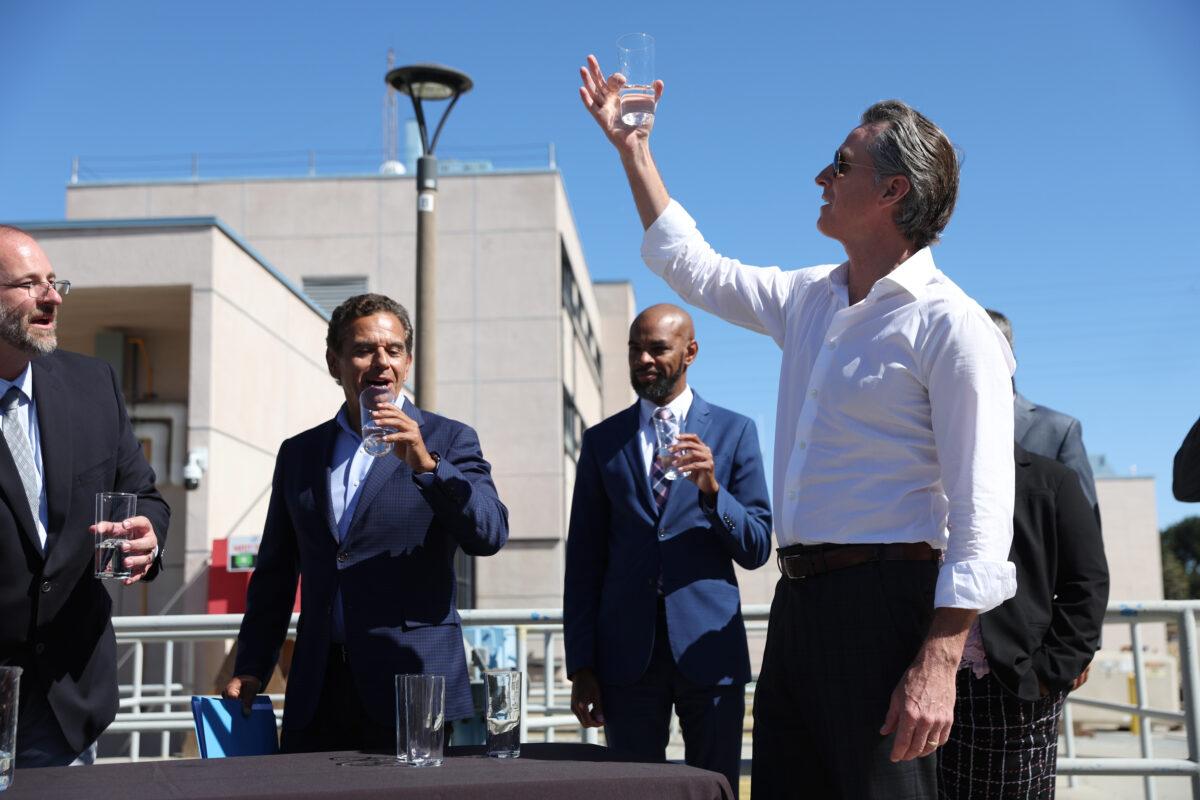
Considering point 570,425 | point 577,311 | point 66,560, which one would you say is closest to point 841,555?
point 66,560

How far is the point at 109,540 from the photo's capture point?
114 inches

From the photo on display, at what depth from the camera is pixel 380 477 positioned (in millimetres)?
3338

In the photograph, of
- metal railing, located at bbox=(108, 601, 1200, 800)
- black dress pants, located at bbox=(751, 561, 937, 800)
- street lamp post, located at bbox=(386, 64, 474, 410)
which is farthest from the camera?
street lamp post, located at bbox=(386, 64, 474, 410)

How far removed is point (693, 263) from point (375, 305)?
1102 millimetres

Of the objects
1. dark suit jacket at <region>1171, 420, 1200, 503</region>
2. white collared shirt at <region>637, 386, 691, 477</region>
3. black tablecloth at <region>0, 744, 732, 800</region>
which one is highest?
white collared shirt at <region>637, 386, 691, 477</region>

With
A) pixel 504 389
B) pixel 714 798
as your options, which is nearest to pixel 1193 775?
pixel 714 798

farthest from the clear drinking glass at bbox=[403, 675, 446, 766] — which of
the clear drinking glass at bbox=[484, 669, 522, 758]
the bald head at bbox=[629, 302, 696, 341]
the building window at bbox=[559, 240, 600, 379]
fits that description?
the building window at bbox=[559, 240, 600, 379]

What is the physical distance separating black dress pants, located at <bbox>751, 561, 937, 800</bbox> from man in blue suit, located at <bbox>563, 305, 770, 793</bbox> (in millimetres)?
984

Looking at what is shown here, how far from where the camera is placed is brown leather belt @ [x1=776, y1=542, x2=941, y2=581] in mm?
2410

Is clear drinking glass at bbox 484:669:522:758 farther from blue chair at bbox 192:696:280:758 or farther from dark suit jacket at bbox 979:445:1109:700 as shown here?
dark suit jacket at bbox 979:445:1109:700

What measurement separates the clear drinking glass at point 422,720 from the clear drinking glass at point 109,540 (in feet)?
3.27

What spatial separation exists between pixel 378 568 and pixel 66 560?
0.83 m

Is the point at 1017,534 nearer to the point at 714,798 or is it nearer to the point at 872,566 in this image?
the point at 872,566

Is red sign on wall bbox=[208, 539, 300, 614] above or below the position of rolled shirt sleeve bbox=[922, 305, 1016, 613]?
below
